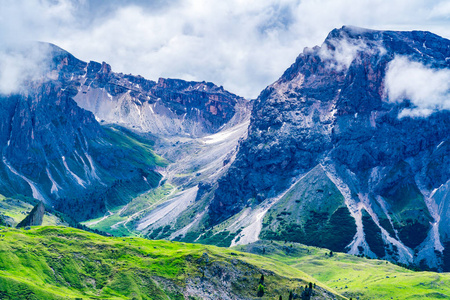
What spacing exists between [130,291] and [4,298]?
50.1 metres

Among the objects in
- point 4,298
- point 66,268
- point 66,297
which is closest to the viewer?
point 4,298

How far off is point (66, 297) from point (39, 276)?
2280 cm

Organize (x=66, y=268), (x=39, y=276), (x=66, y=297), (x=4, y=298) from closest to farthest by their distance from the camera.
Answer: (x=4, y=298) → (x=66, y=297) → (x=39, y=276) → (x=66, y=268)

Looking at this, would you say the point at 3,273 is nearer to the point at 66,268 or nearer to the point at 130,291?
the point at 66,268

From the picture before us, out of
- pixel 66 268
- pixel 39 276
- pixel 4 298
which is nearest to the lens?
pixel 4 298

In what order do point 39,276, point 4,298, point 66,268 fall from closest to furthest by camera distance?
1. point 4,298
2. point 39,276
3. point 66,268

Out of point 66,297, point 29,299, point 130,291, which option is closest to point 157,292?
point 130,291

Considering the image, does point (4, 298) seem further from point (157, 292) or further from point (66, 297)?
point (157, 292)

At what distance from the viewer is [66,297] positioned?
168 m

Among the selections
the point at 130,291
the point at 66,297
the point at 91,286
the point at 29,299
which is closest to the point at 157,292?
the point at 130,291

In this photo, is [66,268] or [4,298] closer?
[4,298]

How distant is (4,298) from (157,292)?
201 feet

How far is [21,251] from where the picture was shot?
7657 inches

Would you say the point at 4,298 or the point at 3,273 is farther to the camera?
the point at 3,273
